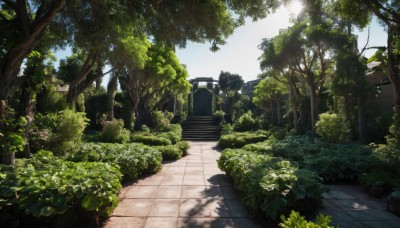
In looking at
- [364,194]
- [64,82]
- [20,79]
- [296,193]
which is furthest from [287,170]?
[64,82]

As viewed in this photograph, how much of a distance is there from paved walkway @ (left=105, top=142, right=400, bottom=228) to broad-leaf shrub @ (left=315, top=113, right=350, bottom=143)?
5111mm

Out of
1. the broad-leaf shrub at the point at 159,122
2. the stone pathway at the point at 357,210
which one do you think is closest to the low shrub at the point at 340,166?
the stone pathway at the point at 357,210

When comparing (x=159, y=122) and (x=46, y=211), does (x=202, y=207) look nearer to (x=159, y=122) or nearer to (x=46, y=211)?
(x=46, y=211)

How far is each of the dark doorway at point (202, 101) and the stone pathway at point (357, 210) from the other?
1197 inches

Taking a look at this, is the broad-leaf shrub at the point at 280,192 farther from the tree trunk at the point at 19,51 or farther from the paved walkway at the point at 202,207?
the tree trunk at the point at 19,51

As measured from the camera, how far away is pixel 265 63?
1555cm

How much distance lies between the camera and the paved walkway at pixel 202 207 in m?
4.02

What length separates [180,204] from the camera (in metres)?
4.86

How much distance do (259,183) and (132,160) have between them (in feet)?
12.2

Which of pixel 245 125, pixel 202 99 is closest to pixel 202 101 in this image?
pixel 202 99

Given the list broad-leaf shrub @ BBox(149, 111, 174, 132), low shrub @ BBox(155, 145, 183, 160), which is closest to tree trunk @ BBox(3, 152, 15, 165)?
low shrub @ BBox(155, 145, 183, 160)

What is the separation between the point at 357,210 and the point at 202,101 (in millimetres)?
31962

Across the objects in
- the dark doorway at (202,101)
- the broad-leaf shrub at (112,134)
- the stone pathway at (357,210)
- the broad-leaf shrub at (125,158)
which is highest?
the dark doorway at (202,101)

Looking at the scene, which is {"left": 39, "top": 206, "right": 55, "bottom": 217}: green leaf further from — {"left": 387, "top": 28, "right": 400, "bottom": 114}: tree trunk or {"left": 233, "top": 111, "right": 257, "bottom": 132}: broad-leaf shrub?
{"left": 233, "top": 111, "right": 257, "bottom": 132}: broad-leaf shrub
